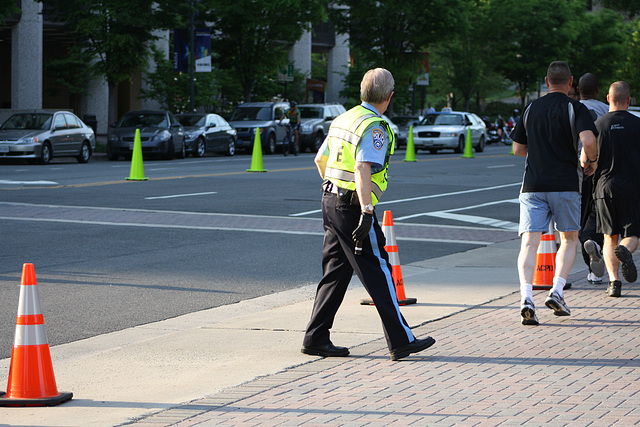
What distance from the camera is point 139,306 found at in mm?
8453

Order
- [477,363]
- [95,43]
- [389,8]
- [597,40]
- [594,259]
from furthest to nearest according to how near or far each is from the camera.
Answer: [597,40] → [389,8] → [95,43] → [594,259] → [477,363]

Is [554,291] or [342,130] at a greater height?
[342,130]

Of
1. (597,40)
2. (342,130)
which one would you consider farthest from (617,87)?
(597,40)

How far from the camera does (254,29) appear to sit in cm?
4103

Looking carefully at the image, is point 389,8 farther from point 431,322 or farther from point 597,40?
point 431,322

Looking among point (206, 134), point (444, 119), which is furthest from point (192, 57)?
point (444, 119)

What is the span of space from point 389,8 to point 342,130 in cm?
4229

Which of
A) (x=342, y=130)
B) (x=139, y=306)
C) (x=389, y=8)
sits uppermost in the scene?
(x=389, y=8)

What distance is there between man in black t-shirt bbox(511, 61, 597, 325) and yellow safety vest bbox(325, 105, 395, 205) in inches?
67.4

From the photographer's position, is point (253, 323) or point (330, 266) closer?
point (330, 266)

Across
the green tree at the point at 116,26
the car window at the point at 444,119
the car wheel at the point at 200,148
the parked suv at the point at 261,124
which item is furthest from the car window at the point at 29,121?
the car window at the point at 444,119

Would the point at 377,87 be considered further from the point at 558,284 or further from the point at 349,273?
the point at 558,284

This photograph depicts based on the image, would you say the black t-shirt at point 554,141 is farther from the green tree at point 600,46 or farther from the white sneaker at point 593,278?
the green tree at point 600,46

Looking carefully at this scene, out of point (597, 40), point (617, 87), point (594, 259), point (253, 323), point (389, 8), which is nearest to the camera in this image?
point (253, 323)
